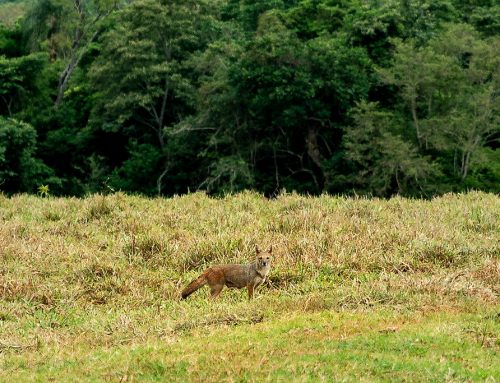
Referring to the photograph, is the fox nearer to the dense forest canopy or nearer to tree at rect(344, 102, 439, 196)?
tree at rect(344, 102, 439, 196)

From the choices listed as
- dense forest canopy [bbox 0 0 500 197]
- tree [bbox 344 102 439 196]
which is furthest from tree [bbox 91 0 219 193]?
tree [bbox 344 102 439 196]

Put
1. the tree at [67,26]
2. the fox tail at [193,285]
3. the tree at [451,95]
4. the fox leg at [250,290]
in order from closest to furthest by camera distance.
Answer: the fox tail at [193,285] → the fox leg at [250,290] → the tree at [451,95] → the tree at [67,26]

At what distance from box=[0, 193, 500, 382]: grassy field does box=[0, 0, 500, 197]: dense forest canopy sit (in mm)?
16654

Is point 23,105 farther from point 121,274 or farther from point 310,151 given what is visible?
point 121,274

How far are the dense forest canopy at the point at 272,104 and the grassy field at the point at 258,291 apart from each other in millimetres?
16654

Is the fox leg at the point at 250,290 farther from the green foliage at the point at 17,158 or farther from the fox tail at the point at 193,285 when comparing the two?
the green foliage at the point at 17,158

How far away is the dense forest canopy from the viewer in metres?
34.7

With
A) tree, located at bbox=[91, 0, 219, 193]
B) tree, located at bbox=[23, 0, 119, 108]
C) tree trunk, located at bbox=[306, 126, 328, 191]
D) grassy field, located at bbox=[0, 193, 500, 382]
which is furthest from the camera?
→ tree, located at bbox=[23, 0, 119, 108]

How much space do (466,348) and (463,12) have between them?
40491mm

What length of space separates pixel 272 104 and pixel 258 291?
24.8 meters

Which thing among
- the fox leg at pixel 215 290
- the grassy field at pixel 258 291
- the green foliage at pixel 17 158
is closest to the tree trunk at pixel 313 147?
the green foliage at pixel 17 158

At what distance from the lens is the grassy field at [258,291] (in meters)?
7.29

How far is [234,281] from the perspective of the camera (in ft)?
35.0

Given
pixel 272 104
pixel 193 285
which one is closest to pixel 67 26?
Result: pixel 272 104
